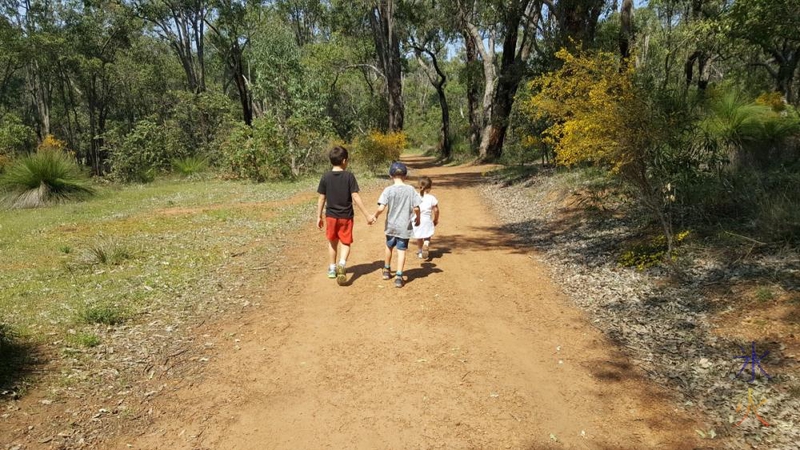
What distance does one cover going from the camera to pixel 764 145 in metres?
9.76

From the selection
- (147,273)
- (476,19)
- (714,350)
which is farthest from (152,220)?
(476,19)

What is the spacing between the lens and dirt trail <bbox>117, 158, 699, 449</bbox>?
3.52 meters

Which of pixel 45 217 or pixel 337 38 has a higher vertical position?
pixel 337 38

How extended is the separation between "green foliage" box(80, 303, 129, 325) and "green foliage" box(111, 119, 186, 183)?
768 inches

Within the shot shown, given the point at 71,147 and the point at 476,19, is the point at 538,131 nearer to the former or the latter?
the point at 476,19

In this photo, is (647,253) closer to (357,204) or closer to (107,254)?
(357,204)

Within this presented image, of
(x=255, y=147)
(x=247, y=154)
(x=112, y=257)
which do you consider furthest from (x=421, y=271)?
(x=247, y=154)

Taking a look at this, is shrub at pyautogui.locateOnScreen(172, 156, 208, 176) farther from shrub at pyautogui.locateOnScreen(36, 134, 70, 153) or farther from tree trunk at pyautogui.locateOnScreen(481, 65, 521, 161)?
tree trunk at pyautogui.locateOnScreen(481, 65, 521, 161)

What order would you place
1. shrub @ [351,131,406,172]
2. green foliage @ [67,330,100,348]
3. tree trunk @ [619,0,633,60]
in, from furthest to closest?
shrub @ [351,131,406,172]
tree trunk @ [619,0,633,60]
green foliage @ [67,330,100,348]

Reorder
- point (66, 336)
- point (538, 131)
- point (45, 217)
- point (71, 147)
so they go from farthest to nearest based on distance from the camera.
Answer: point (71, 147) < point (538, 131) < point (45, 217) < point (66, 336)

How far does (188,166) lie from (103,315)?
20054 mm

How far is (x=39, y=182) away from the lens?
Result: 1511cm

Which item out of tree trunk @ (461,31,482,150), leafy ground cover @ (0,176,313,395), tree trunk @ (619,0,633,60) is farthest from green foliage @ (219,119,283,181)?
tree trunk @ (461,31,482,150)

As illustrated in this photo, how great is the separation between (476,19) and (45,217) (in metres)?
20.8
